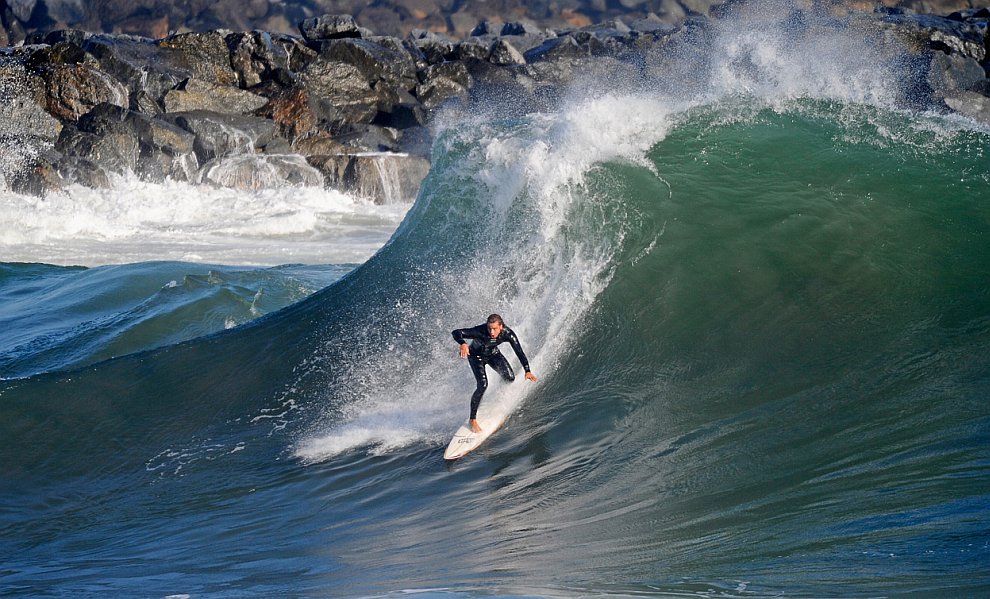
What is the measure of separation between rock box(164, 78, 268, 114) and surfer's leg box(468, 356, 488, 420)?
23.3 m

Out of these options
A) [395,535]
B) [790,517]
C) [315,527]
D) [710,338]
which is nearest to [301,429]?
[315,527]

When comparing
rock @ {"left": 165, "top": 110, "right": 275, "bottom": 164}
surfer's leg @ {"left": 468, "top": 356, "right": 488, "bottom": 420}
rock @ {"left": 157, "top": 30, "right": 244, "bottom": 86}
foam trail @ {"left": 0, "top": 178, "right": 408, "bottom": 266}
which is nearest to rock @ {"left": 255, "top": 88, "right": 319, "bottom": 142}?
rock @ {"left": 165, "top": 110, "right": 275, "bottom": 164}

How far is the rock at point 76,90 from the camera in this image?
26.7m

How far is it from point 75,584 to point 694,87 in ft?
26.2

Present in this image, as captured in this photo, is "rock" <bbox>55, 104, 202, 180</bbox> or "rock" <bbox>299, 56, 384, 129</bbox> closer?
"rock" <bbox>55, 104, 202, 180</bbox>

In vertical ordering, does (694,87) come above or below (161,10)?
below

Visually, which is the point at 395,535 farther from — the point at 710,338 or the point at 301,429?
the point at 710,338

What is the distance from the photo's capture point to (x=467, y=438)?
7098 mm

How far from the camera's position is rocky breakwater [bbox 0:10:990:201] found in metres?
26.0

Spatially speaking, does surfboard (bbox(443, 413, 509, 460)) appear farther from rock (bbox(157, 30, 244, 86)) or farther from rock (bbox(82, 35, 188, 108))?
rock (bbox(157, 30, 244, 86))

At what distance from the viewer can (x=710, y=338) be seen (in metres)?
7.96

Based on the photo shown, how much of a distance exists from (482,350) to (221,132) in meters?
22.1

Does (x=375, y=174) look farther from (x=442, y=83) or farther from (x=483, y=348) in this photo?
(x=483, y=348)

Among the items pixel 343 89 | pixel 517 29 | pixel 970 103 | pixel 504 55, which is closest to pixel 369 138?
pixel 343 89
